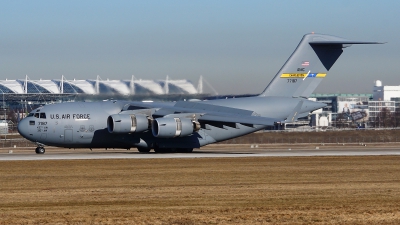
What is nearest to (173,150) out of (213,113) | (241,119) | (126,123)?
(213,113)

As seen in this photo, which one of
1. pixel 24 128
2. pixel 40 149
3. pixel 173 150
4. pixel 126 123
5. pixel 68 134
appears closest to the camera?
pixel 126 123

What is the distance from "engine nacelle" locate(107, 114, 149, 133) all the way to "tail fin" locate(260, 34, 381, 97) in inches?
350

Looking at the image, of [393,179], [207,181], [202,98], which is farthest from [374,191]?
[202,98]

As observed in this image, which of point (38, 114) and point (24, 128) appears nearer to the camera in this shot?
point (24, 128)

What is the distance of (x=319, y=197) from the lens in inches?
763

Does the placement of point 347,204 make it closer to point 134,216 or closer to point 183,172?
point 134,216

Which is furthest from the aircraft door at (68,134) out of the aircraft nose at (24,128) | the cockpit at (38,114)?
the aircraft nose at (24,128)

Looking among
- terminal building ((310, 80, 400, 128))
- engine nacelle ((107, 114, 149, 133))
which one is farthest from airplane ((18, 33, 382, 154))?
terminal building ((310, 80, 400, 128))

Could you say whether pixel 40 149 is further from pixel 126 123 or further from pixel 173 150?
pixel 173 150

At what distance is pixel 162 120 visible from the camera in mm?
42094

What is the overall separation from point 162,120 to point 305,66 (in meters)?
11.1

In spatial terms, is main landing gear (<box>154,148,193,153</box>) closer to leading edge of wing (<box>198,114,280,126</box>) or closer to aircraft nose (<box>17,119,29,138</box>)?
leading edge of wing (<box>198,114,280,126</box>)

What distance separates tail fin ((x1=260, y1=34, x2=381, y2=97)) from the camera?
4747 centimetres

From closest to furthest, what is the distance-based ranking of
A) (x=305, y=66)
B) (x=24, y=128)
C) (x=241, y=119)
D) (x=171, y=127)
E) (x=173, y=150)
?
(x=241, y=119), (x=171, y=127), (x=24, y=128), (x=173, y=150), (x=305, y=66)
